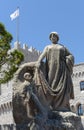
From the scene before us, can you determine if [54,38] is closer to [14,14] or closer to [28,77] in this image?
[28,77]

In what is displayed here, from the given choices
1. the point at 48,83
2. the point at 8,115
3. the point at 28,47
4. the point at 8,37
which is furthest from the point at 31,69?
the point at 28,47

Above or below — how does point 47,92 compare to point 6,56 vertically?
below

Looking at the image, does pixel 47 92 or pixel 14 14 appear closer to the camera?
pixel 47 92

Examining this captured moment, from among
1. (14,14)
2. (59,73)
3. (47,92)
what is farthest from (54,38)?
(14,14)

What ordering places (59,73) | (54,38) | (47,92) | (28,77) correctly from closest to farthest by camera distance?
1. (28,77)
2. (47,92)
3. (59,73)
4. (54,38)

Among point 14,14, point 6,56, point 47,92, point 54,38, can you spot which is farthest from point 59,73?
point 14,14

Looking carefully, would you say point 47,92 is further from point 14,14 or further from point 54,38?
point 14,14

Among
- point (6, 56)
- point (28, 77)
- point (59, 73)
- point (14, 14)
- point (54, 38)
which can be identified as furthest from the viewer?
point (14, 14)

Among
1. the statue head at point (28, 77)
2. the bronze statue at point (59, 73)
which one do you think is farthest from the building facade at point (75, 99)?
the statue head at point (28, 77)

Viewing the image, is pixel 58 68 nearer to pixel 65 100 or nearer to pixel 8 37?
pixel 65 100

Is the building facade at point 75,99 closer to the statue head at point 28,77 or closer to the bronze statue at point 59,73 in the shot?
the bronze statue at point 59,73

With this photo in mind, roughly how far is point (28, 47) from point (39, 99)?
5368cm

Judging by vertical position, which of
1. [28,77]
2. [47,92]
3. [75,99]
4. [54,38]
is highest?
[54,38]

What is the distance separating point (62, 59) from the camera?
36.1ft
